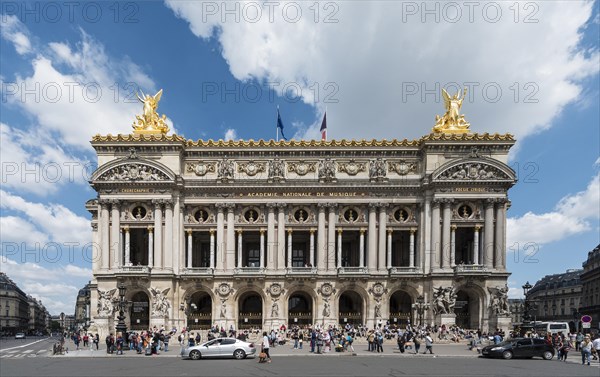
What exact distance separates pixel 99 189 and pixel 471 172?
42.7m

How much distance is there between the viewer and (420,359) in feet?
114

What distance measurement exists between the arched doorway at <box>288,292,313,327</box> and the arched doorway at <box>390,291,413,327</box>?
9866 millimetres

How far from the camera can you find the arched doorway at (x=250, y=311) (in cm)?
5934

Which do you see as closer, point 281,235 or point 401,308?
point 281,235

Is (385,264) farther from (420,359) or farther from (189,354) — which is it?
(189,354)

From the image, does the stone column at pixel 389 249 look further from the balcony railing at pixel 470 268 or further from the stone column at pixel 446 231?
the balcony railing at pixel 470 268

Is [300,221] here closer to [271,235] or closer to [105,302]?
[271,235]

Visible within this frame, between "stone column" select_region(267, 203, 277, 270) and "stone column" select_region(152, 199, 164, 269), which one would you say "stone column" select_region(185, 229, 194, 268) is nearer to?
"stone column" select_region(152, 199, 164, 269)

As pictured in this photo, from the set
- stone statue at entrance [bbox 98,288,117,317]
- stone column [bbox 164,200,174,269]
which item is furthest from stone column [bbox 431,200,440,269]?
stone statue at entrance [bbox 98,288,117,317]

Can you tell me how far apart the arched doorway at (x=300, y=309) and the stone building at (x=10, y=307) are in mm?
113044

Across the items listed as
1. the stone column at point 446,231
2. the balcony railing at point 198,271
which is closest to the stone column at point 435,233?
the stone column at point 446,231

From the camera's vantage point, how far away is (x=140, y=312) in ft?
192

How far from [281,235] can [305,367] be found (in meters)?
30.6

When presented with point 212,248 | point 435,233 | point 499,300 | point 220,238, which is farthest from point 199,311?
point 499,300
